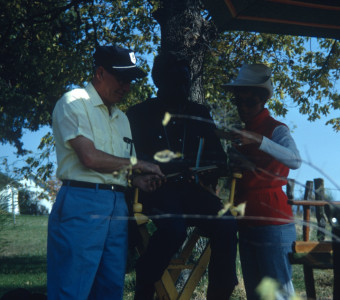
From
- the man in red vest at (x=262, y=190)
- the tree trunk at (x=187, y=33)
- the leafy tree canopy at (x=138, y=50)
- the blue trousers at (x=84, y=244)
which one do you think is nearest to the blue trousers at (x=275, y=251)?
the man in red vest at (x=262, y=190)

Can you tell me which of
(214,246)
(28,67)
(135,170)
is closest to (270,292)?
(135,170)

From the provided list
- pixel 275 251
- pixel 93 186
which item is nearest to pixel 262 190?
pixel 275 251

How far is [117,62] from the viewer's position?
10.8 feet

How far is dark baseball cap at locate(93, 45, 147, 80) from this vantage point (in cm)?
327

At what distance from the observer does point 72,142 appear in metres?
3.03

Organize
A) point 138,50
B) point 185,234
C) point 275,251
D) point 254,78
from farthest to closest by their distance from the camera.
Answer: point 138,50
point 254,78
point 185,234
point 275,251

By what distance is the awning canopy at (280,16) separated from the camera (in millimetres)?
3703

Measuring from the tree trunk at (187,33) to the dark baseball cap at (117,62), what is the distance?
2989mm

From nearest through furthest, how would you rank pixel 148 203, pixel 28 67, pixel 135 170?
pixel 135 170, pixel 148 203, pixel 28 67

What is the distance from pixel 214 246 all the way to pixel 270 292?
6.44ft

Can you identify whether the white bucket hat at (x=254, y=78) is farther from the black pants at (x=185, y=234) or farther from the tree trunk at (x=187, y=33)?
the tree trunk at (x=187, y=33)

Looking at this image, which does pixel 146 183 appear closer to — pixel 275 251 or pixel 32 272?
pixel 275 251

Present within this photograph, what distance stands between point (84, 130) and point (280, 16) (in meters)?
2.03

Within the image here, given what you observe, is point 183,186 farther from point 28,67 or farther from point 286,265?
point 28,67
